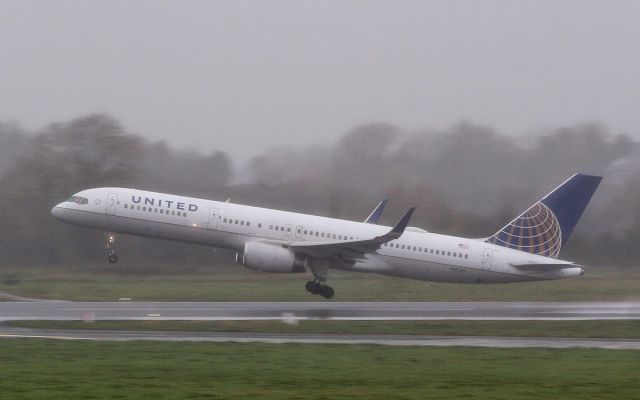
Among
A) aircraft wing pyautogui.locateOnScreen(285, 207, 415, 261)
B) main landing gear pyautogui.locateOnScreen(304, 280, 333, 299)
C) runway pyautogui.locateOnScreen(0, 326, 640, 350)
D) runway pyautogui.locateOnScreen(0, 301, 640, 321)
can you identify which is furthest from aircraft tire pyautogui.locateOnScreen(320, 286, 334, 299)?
runway pyautogui.locateOnScreen(0, 326, 640, 350)

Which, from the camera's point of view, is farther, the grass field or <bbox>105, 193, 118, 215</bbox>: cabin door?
the grass field

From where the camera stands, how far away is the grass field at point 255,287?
34.6m

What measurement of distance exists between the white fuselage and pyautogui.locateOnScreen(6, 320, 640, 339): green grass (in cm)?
703

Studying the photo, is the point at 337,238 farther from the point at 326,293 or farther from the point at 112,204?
the point at 112,204

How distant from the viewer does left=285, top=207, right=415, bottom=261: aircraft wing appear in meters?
31.2

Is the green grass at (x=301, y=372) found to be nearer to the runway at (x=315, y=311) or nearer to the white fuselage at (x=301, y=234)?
the runway at (x=315, y=311)

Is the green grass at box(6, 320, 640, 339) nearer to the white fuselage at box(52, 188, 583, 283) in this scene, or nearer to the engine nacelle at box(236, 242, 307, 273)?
the engine nacelle at box(236, 242, 307, 273)

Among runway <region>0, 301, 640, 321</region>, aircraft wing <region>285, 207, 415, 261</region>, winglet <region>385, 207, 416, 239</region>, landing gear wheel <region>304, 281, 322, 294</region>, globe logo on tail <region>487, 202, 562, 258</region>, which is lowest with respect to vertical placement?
runway <region>0, 301, 640, 321</region>

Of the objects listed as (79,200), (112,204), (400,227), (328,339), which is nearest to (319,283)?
(400,227)

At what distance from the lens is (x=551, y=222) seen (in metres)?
34.1

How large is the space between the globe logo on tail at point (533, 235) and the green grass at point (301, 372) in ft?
45.7

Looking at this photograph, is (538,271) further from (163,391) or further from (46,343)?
(163,391)

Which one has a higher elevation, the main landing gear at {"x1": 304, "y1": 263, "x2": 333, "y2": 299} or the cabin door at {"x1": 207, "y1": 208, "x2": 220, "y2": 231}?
the cabin door at {"x1": 207, "y1": 208, "x2": 220, "y2": 231}

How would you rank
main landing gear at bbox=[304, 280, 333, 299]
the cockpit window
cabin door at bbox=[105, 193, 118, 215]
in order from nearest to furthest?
main landing gear at bbox=[304, 280, 333, 299]
cabin door at bbox=[105, 193, 118, 215]
the cockpit window
